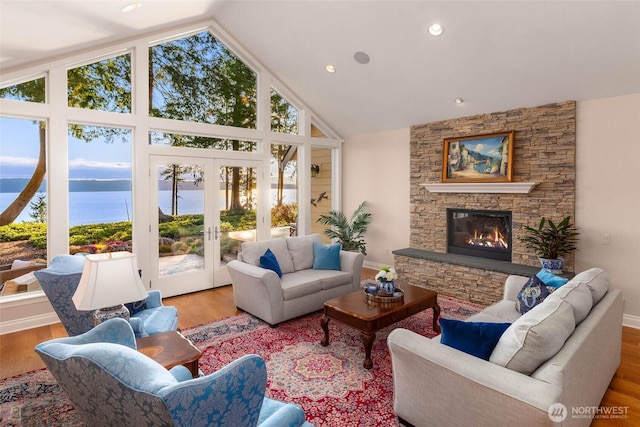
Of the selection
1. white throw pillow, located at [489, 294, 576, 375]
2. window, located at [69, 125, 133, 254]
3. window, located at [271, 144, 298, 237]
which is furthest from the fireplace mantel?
window, located at [69, 125, 133, 254]

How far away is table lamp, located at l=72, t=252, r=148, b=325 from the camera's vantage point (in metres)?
2.16

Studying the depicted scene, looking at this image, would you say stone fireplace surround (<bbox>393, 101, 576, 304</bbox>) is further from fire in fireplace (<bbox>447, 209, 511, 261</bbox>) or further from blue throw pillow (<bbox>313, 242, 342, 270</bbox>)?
blue throw pillow (<bbox>313, 242, 342, 270</bbox>)

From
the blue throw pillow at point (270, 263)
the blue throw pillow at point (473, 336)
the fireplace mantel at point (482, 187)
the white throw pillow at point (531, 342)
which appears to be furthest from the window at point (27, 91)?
the fireplace mantel at point (482, 187)

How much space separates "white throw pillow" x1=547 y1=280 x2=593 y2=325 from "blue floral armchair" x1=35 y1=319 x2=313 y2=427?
2075mm

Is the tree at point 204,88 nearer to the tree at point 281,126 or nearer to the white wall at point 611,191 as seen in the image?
the tree at point 281,126

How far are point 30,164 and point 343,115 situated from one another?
4764mm

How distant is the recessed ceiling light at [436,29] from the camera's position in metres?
4.18

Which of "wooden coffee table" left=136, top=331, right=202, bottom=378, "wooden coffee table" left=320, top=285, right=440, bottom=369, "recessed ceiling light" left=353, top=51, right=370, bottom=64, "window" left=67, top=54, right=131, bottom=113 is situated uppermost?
"recessed ceiling light" left=353, top=51, right=370, bottom=64

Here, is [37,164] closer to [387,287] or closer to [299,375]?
[299,375]

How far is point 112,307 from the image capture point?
2.35 m

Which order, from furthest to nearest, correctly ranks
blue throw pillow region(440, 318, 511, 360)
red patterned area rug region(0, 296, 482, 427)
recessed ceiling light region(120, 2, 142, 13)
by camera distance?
recessed ceiling light region(120, 2, 142, 13) → red patterned area rug region(0, 296, 482, 427) → blue throw pillow region(440, 318, 511, 360)

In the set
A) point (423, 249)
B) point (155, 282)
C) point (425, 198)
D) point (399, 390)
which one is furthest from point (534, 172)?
point (155, 282)

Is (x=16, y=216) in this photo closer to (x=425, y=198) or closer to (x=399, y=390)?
(x=399, y=390)

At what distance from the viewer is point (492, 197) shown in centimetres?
541
